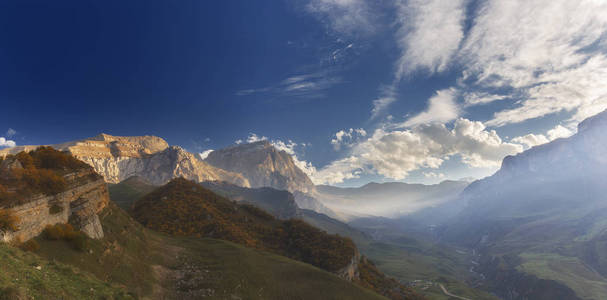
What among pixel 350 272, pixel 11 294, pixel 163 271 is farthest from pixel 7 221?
pixel 350 272

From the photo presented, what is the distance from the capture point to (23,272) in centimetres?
1952

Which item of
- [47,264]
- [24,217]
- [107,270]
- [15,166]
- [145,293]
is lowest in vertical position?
[145,293]

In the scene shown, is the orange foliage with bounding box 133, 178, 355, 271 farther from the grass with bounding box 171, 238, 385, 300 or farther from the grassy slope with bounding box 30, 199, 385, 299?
the grassy slope with bounding box 30, 199, 385, 299

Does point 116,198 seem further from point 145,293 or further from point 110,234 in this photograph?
point 145,293

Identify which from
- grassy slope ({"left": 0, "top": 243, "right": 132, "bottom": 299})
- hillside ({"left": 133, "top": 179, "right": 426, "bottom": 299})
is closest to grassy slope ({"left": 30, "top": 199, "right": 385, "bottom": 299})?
grassy slope ({"left": 0, "top": 243, "right": 132, "bottom": 299})

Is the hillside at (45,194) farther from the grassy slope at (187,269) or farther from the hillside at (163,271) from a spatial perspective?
the grassy slope at (187,269)

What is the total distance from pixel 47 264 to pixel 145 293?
12.5 metres

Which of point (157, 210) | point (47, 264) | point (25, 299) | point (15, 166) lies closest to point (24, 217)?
point (47, 264)

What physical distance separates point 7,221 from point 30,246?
10.9 ft

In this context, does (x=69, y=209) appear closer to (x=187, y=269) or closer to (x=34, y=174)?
(x=34, y=174)

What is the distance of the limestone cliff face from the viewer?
27000 millimetres

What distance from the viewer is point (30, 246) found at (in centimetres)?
2609

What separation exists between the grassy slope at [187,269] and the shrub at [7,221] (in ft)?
12.1

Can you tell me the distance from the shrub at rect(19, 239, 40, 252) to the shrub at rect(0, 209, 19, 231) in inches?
72.2
